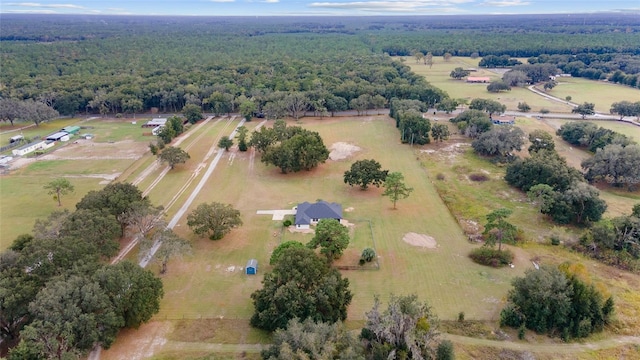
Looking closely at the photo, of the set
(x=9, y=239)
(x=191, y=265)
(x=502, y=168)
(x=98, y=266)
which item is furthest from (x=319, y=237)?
(x=502, y=168)

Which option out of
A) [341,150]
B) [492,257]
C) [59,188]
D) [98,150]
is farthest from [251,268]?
[98,150]

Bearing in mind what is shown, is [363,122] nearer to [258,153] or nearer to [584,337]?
[258,153]

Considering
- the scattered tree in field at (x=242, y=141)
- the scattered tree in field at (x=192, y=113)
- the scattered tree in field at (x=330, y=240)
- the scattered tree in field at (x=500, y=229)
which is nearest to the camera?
the scattered tree in field at (x=330, y=240)

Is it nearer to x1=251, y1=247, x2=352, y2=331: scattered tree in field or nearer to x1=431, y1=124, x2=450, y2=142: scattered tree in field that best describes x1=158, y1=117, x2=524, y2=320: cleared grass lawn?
x1=251, y1=247, x2=352, y2=331: scattered tree in field

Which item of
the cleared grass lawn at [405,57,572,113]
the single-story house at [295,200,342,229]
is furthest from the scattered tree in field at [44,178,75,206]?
the cleared grass lawn at [405,57,572,113]

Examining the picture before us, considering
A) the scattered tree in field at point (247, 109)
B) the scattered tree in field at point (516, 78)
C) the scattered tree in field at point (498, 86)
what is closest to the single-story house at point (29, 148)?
the scattered tree in field at point (247, 109)

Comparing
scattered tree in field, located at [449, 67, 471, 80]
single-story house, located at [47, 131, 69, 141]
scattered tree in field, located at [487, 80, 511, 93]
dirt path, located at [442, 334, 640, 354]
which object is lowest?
dirt path, located at [442, 334, 640, 354]

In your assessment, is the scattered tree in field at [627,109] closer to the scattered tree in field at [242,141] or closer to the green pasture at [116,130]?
the scattered tree in field at [242,141]
